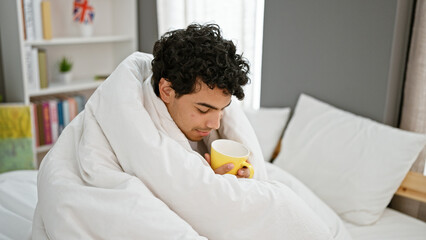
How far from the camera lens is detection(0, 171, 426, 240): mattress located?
1.48 metres

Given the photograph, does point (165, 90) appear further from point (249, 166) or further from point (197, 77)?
point (249, 166)

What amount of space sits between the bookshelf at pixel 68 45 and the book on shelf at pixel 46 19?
1.6 inches

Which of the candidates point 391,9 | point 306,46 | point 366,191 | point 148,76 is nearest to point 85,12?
point 306,46

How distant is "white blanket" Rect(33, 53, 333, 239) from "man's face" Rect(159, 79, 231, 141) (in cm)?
7

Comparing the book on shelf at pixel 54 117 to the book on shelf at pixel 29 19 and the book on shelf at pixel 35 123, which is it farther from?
the book on shelf at pixel 29 19

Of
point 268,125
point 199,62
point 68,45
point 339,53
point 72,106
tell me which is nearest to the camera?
point 199,62

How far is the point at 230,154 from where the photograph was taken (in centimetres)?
130

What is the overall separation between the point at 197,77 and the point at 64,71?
6.97 ft

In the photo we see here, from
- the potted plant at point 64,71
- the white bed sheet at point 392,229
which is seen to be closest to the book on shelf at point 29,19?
the potted plant at point 64,71

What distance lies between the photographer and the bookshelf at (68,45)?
2.70m

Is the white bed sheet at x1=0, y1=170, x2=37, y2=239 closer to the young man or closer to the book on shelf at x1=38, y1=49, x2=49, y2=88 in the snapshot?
the young man

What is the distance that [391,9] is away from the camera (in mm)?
1826

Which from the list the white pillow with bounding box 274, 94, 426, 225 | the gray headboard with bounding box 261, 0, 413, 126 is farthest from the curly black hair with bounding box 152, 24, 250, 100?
the gray headboard with bounding box 261, 0, 413, 126

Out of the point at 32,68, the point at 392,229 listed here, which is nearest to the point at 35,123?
the point at 32,68
